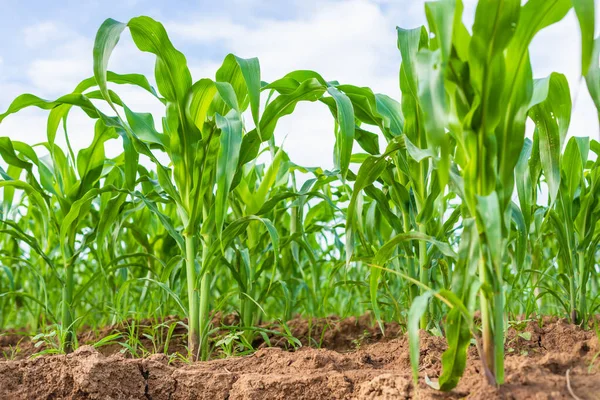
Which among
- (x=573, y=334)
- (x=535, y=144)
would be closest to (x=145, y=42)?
(x=535, y=144)

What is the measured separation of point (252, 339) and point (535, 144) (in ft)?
3.43

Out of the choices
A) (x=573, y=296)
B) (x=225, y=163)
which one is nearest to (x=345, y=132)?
(x=225, y=163)

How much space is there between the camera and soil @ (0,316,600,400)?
0.95 meters

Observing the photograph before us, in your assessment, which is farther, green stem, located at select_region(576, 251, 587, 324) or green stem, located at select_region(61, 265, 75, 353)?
green stem, located at select_region(61, 265, 75, 353)

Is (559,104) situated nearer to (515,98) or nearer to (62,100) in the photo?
(515,98)

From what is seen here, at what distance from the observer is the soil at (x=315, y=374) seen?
947mm

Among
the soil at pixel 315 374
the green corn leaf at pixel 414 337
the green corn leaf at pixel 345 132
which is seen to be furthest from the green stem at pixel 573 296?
the green corn leaf at pixel 414 337

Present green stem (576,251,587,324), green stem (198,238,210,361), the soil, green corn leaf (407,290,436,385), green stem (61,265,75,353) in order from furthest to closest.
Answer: green stem (61,265,75,353), green stem (576,251,587,324), green stem (198,238,210,361), the soil, green corn leaf (407,290,436,385)

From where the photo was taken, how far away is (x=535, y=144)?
1.46m

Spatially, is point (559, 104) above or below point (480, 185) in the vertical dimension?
above

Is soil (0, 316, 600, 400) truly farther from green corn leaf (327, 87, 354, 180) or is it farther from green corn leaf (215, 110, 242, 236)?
green corn leaf (327, 87, 354, 180)

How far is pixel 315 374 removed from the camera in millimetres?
1167

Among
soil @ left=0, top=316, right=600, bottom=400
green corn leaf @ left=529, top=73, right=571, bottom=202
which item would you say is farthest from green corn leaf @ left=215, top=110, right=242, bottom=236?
green corn leaf @ left=529, top=73, right=571, bottom=202

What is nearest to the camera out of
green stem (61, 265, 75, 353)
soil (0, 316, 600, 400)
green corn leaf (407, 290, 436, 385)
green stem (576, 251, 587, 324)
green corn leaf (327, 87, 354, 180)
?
green corn leaf (407, 290, 436, 385)
